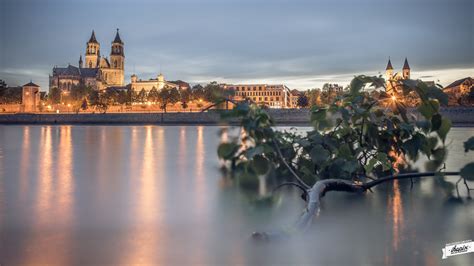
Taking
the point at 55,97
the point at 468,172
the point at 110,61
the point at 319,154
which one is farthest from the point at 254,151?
the point at 110,61

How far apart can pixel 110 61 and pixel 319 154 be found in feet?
458

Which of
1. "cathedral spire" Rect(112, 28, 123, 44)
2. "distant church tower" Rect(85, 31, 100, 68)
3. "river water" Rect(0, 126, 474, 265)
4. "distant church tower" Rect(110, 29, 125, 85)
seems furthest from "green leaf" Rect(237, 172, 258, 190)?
"cathedral spire" Rect(112, 28, 123, 44)

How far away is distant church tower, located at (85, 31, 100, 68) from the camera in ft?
454

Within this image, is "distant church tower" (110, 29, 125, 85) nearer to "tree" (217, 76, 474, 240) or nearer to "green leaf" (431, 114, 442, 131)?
"tree" (217, 76, 474, 240)

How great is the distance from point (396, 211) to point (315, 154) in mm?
1107

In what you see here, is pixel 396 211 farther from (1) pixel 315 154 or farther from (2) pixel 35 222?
(2) pixel 35 222

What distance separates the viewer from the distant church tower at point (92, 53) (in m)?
138

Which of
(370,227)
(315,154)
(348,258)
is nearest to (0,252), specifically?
(348,258)

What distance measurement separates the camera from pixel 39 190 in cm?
597

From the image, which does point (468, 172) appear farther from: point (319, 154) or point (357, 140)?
point (357, 140)

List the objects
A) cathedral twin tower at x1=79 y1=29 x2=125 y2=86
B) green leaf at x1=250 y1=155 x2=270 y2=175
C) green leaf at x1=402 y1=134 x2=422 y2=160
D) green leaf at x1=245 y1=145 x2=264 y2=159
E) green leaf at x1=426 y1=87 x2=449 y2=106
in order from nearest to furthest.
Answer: green leaf at x1=245 y1=145 x2=264 y2=159 < green leaf at x1=250 y1=155 x2=270 y2=175 < green leaf at x1=426 y1=87 x2=449 y2=106 < green leaf at x1=402 y1=134 x2=422 y2=160 < cathedral twin tower at x1=79 y1=29 x2=125 y2=86

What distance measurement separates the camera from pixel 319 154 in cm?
491
